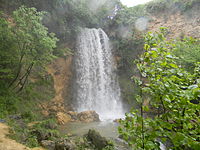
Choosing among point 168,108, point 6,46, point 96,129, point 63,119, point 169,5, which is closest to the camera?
point 168,108

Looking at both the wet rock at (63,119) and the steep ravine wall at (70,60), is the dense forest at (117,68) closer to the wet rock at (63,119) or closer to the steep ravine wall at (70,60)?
the steep ravine wall at (70,60)

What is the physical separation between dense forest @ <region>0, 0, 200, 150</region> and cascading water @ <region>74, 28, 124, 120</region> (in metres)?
0.84

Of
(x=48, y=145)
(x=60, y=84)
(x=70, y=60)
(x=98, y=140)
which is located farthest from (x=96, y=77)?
(x=48, y=145)

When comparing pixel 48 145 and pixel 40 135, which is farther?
pixel 40 135

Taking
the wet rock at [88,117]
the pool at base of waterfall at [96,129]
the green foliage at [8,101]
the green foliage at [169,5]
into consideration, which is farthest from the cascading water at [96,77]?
the green foliage at [169,5]

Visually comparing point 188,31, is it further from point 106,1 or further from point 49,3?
point 49,3

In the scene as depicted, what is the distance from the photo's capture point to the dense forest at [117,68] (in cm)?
150

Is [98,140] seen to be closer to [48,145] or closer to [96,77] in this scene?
[48,145]

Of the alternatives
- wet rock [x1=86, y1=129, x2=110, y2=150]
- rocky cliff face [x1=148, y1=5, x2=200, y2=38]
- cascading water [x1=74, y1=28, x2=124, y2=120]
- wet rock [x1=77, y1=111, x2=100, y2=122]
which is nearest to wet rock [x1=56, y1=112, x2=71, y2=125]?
wet rock [x1=77, y1=111, x2=100, y2=122]

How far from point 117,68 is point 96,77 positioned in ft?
10.5

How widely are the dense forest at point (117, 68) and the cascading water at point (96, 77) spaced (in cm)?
84

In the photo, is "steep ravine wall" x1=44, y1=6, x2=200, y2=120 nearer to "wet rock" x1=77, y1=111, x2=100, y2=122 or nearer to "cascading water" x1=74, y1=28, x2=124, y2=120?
"cascading water" x1=74, y1=28, x2=124, y2=120

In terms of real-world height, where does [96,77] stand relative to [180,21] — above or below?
below

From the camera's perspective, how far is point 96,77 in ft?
57.0
